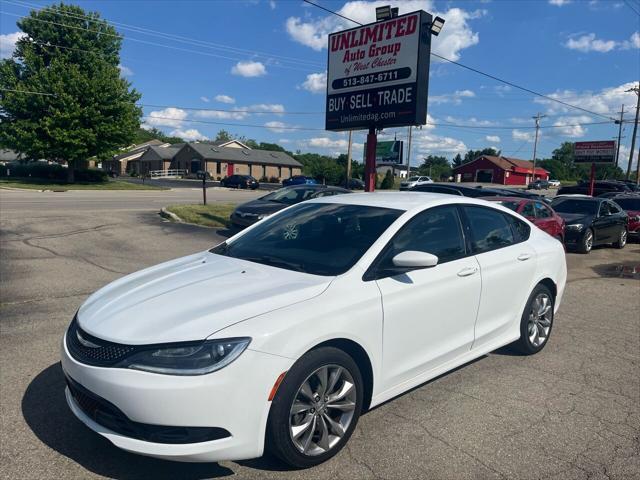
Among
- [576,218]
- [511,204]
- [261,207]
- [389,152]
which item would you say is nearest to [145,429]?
[511,204]

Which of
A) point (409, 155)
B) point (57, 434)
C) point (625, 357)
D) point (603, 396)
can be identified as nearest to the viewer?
point (57, 434)

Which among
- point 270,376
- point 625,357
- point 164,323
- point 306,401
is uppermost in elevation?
point 164,323

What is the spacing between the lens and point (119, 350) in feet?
9.02

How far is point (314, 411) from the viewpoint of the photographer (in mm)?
3033

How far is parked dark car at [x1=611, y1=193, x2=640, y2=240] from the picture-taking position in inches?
648

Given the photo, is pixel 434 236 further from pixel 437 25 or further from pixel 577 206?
pixel 577 206

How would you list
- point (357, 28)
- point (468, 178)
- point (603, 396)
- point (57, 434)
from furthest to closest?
point (468, 178)
point (357, 28)
point (603, 396)
point (57, 434)

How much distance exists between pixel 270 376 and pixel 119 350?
2.70ft

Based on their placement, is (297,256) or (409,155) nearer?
(297,256)

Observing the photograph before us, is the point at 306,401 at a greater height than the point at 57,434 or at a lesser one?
greater

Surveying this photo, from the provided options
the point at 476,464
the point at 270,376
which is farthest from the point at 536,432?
the point at 270,376

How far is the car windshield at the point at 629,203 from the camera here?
1738 cm

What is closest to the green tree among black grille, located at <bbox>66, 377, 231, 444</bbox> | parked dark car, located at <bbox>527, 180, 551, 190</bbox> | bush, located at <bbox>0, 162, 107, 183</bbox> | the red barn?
bush, located at <bbox>0, 162, 107, 183</bbox>

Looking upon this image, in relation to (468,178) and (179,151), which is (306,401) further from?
(468,178)
